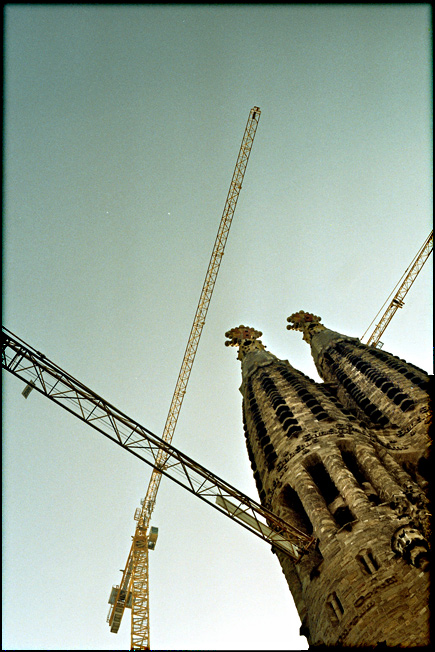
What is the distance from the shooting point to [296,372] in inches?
2057

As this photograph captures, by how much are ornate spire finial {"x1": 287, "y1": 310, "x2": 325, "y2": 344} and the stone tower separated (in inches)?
423

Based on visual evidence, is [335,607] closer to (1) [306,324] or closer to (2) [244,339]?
(2) [244,339]

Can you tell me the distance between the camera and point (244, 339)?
218 ft

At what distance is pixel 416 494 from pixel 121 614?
33898 mm

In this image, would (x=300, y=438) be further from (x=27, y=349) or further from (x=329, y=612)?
(x=27, y=349)

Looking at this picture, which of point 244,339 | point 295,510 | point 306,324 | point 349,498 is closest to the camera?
point 349,498

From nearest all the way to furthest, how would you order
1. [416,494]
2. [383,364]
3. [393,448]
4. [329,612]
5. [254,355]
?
[329,612]
[416,494]
[393,448]
[383,364]
[254,355]

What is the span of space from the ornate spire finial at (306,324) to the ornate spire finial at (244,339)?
5059mm

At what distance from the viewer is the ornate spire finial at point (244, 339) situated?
2522 inches

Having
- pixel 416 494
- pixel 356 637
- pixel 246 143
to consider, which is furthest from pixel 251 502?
pixel 246 143

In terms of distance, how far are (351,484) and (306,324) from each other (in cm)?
4013

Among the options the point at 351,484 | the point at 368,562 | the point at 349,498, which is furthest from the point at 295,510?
the point at 368,562

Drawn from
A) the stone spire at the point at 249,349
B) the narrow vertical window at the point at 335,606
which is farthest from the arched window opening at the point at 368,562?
the stone spire at the point at 249,349

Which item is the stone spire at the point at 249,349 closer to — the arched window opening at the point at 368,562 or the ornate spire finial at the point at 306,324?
the ornate spire finial at the point at 306,324
